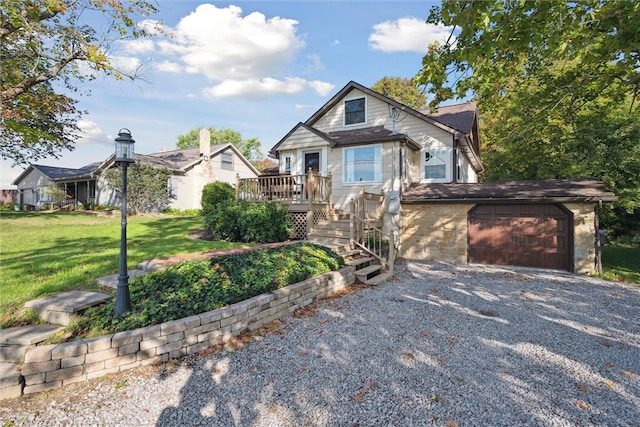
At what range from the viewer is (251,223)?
9633 millimetres

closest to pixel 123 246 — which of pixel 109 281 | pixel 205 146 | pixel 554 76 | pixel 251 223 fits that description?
pixel 109 281

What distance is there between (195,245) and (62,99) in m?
13.1

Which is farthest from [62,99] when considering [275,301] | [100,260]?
[275,301]

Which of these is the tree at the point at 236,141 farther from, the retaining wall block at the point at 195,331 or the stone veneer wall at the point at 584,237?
the retaining wall block at the point at 195,331

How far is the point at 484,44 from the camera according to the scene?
6469 millimetres

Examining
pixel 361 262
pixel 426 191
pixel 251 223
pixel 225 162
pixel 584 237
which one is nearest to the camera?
pixel 361 262

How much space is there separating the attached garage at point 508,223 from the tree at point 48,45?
13345mm

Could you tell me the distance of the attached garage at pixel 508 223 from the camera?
29.2 ft

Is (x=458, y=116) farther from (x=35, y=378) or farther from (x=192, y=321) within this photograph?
(x=35, y=378)

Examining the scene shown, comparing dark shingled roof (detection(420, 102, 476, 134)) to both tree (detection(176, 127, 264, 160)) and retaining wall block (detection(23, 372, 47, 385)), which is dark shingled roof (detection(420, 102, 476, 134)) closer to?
retaining wall block (detection(23, 372, 47, 385))

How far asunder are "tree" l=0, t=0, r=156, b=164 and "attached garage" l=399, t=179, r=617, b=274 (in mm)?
13345

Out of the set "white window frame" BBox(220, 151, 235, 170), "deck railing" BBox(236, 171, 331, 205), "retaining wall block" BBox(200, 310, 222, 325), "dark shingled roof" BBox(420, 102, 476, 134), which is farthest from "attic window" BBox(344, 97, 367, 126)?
"white window frame" BBox(220, 151, 235, 170)

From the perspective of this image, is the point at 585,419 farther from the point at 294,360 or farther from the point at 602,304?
the point at 602,304

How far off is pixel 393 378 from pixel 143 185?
65.9 feet
